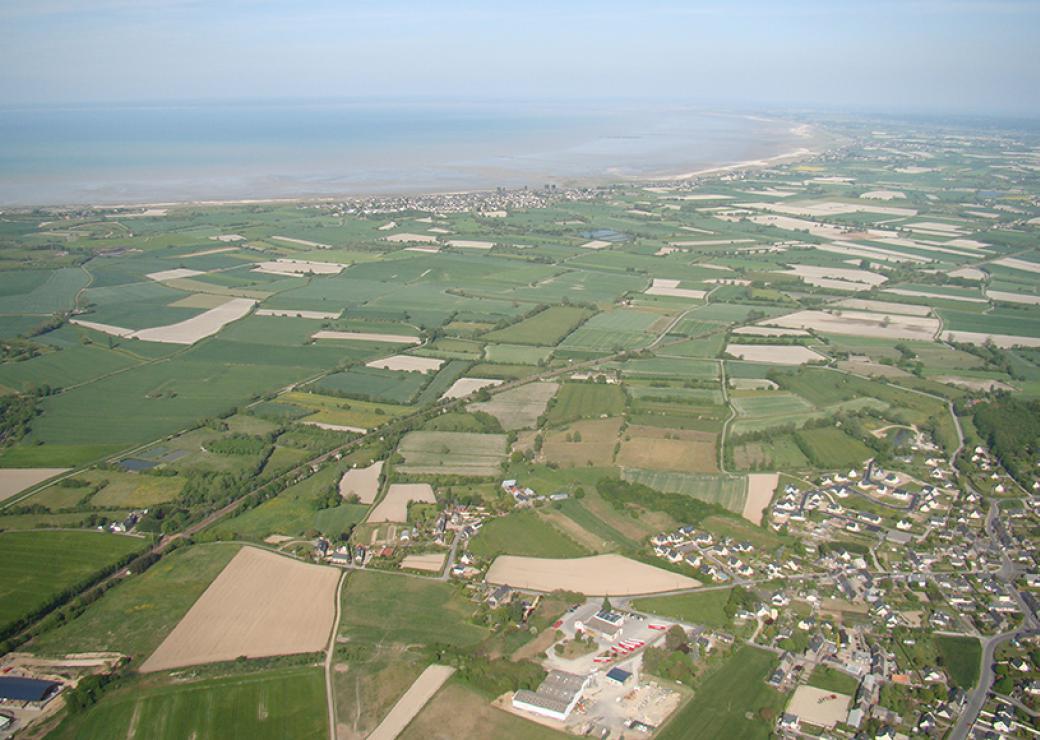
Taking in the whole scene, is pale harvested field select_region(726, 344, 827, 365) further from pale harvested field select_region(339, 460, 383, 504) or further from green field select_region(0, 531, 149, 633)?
green field select_region(0, 531, 149, 633)

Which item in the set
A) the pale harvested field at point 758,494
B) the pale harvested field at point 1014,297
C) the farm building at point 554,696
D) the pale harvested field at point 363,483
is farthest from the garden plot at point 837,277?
the farm building at point 554,696

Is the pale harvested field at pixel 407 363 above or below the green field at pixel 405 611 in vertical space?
above

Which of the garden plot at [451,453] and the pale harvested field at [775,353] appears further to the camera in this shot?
the pale harvested field at [775,353]

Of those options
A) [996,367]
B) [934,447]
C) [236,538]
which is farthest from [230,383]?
[996,367]

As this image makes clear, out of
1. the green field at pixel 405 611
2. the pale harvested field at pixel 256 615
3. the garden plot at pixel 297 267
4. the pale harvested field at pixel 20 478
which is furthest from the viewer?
the garden plot at pixel 297 267

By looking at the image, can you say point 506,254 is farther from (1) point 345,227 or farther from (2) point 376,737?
(2) point 376,737

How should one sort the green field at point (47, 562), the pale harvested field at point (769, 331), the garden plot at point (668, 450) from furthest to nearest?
1. the pale harvested field at point (769, 331)
2. the garden plot at point (668, 450)
3. the green field at point (47, 562)

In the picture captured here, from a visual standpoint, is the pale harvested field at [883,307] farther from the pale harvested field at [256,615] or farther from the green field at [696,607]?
Result: the pale harvested field at [256,615]
